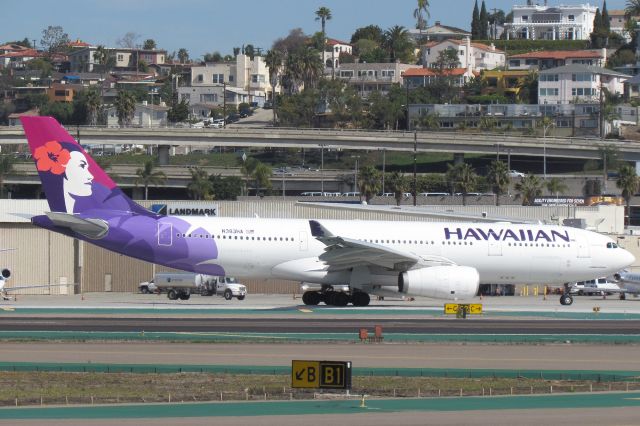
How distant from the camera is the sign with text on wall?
67812mm

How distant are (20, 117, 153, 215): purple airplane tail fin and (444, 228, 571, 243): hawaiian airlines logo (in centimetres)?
1319

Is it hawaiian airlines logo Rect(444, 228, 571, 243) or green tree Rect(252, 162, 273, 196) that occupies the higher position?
green tree Rect(252, 162, 273, 196)

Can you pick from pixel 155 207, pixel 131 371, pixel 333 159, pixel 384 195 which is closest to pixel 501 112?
pixel 333 159

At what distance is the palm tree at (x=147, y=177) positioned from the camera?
13175 centimetres

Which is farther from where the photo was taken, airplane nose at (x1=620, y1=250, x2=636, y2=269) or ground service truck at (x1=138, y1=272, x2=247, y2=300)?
ground service truck at (x1=138, y1=272, x2=247, y2=300)

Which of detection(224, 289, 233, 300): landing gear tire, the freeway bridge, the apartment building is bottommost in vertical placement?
detection(224, 289, 233, 300): landing gear tire

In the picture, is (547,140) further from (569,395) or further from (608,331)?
(569,395)

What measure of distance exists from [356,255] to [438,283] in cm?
326

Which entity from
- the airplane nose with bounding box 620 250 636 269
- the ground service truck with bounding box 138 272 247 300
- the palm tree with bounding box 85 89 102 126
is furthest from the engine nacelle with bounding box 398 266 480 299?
the palm tree with bounding box 85 89 102 126

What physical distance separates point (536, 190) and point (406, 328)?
249 ft

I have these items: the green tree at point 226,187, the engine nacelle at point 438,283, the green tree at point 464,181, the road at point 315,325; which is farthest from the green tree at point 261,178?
the road at point 315,325

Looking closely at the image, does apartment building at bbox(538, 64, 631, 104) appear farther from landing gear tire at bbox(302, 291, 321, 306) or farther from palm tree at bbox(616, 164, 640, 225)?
landing gear tire at bbox(302, 291, 321, 306)

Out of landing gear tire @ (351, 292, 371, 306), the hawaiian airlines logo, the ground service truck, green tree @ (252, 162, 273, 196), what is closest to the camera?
landing gear tire @ (351, 292, 371, 306)

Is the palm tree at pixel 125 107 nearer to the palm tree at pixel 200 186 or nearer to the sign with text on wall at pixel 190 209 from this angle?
the palm tree at pixel 200 186
